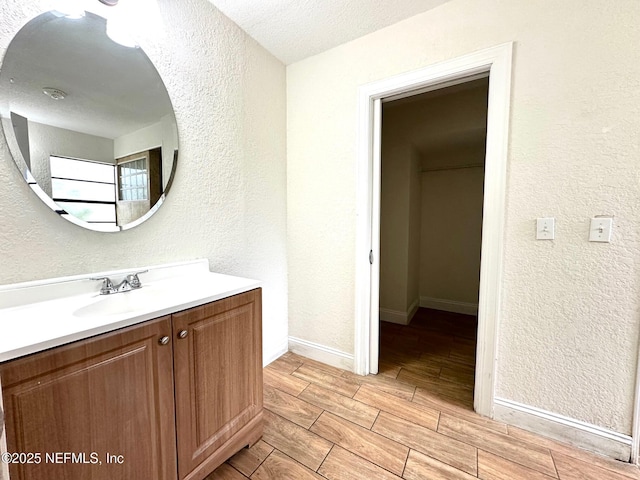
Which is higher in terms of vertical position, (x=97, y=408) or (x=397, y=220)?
(x=397, y=220)

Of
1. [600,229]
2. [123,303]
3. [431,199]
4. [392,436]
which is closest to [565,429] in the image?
[392,436]

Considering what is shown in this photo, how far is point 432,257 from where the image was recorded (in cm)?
345

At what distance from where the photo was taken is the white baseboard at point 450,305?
10.4 ft

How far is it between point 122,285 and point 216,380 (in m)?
0.60

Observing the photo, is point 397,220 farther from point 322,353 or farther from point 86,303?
point 86,303

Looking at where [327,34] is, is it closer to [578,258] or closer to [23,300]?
[578,258]

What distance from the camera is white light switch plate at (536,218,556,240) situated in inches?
50.7

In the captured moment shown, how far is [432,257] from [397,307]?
0.98 meters

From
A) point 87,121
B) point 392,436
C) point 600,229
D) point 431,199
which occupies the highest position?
point 87,121

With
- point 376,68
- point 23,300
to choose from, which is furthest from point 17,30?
point 376,68

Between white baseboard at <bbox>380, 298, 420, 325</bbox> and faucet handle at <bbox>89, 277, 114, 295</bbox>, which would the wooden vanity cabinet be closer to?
faucet handle at <bbox>89, 277, 114, 295</bbox>

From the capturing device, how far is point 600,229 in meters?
1.19

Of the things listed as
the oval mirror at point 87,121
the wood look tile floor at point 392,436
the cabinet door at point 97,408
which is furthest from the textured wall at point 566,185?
the cabinet door at point 97,408

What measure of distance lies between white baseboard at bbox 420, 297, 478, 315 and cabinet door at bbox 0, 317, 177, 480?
3.24 metres
